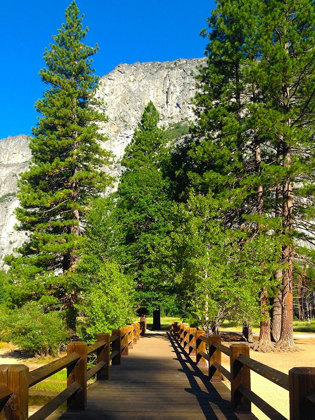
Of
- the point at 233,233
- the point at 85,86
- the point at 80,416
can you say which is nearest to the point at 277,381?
the point at 80,416

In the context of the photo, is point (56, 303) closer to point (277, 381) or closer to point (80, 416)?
point (80, 416)

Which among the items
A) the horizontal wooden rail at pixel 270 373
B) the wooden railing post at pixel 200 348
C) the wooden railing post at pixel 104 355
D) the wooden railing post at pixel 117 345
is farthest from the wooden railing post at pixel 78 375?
the wooden railing post at pixel 200 348

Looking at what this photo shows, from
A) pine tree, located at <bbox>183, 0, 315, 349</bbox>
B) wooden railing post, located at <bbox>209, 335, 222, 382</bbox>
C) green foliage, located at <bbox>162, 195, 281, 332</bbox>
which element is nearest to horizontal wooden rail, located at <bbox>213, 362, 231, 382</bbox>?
wooden railing post, located at <bbox>209, 335, 222, 382</bbox>

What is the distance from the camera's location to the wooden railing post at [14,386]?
2.98 meters

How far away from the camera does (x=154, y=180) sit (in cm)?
2916

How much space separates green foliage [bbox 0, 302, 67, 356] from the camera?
79.7 ft

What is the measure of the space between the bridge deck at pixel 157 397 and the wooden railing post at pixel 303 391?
88.0 inches

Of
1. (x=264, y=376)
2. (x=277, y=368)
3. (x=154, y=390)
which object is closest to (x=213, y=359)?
(x=154, y=390)

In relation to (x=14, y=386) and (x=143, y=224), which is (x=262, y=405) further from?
(x=143, y=224)

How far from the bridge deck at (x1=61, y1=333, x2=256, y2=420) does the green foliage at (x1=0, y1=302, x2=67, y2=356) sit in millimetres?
16081

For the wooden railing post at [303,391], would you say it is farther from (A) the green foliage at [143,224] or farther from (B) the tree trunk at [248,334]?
(B) the tree trunk at [248,334]

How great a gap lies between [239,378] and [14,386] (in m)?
3.15

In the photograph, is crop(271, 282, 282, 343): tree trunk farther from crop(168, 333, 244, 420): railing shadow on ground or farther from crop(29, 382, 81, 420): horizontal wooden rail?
crop(29, 382, 81, 420): horizontal wooden rail

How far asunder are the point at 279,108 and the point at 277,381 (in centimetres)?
2031
